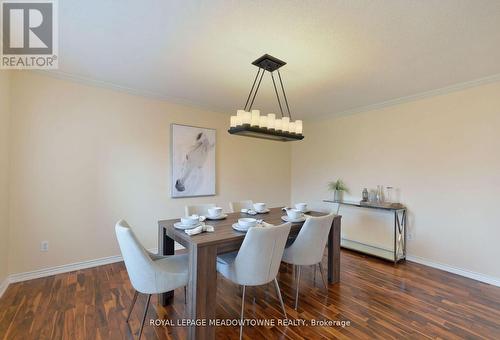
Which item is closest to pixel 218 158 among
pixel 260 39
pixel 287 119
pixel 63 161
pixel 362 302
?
pixel 287 119

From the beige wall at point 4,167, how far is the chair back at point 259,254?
2.59 m

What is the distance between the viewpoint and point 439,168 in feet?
10.7

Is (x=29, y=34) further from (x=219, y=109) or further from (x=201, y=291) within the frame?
(x=201, y=291)

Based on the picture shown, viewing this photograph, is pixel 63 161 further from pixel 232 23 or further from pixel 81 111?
pixel 232 23

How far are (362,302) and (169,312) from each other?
6.37ft

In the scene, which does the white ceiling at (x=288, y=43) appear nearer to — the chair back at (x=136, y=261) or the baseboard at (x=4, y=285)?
the chair back at (x=136, y=261)

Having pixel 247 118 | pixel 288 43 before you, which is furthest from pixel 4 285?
pixel 288 43

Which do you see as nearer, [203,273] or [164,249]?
[203,273]

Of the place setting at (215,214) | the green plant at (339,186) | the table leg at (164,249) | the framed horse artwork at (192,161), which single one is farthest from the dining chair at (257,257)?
the green plant at (339,186)

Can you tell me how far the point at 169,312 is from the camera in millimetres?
2152

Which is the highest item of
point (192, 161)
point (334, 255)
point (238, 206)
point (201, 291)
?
point (192, 161)

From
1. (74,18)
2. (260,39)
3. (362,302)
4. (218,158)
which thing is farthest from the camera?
(218,158)

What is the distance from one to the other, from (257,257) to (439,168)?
3.10 metres

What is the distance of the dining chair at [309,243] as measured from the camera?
2260 millimetres
